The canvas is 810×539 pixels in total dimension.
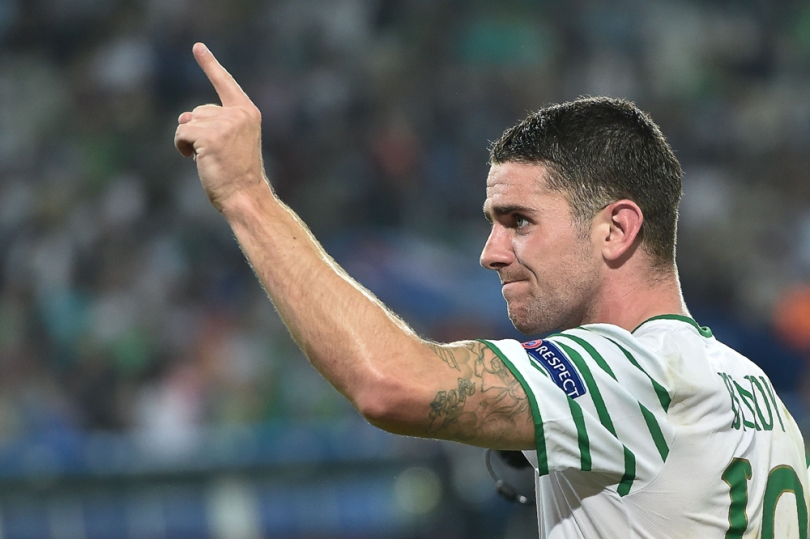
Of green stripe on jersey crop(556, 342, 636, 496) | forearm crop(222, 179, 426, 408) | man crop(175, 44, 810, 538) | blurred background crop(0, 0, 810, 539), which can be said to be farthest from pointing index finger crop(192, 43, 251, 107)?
blurred background crop(0, 0, 810, 539)

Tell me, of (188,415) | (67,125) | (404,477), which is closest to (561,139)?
(404,477)

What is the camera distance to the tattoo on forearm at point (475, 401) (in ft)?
6.54

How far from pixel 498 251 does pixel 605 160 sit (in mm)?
310

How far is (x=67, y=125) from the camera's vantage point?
9656mm

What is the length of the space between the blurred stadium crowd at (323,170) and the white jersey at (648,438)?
5.62 meters

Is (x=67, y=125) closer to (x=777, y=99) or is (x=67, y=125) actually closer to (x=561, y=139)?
(x=777, y=99)

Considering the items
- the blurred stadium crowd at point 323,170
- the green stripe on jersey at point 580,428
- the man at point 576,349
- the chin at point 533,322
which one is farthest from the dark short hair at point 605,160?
the blurred stadium crowd at point 323,170

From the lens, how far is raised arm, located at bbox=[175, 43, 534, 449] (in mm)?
1963

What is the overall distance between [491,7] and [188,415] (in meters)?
6.13

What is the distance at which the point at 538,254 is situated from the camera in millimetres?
2338

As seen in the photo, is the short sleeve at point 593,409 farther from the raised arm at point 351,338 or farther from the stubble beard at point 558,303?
the stubble beard at point 558,303

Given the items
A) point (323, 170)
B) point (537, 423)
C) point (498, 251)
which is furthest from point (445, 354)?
point (323, 170)

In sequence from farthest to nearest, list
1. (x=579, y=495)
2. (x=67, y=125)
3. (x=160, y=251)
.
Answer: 1. (x=67, y=125)
2. (x=160, y=251)
3. (x=579, y=495)

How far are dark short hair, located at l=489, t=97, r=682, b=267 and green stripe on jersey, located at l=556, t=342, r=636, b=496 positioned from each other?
1.25 feet
